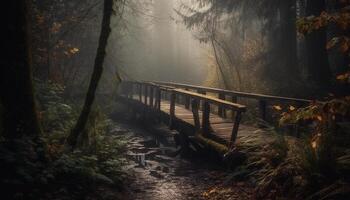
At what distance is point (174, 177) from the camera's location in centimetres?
877

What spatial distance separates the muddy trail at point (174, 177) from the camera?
23.3 ft

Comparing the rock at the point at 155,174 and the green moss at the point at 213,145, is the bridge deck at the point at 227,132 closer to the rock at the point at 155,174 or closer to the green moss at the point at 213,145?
the green moss at the point at 213,145

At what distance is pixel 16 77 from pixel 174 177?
426cm

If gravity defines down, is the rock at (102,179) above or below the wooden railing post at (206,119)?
below

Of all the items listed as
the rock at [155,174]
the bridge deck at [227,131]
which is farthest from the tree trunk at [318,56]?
the rock at [155,174]

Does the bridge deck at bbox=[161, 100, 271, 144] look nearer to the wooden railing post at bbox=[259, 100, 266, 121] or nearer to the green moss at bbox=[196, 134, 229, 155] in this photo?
the green moss at bbox=[196, 134, 229, 155]

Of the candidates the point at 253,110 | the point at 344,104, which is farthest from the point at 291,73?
the point at 344,104

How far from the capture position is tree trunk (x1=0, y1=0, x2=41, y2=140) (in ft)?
20.3

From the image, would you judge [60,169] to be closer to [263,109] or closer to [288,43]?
[263,109]

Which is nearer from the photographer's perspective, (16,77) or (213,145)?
(16,77)

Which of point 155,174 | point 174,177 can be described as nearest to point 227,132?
point 174,177

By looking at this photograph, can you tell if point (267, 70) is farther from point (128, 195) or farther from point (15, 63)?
point (15, 63)

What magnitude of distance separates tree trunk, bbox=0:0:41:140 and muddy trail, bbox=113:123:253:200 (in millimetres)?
2425

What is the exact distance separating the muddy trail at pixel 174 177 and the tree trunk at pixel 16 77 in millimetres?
2425
